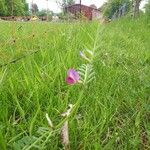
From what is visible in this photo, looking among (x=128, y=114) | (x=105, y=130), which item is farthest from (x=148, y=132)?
(x=128, y=114)

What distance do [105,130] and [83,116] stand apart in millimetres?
96

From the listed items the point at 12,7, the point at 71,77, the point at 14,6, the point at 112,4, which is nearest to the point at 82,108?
the point at 71,77

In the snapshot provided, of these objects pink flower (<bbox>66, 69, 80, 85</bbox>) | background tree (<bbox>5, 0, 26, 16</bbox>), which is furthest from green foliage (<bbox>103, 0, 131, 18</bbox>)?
background tree (<bbox>5, 0, 26, 16</bbox>)

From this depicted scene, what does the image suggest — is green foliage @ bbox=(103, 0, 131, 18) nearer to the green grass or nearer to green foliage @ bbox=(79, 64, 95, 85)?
the green grass

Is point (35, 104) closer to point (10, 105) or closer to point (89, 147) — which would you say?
point (10, 105)

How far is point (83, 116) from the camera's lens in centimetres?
130

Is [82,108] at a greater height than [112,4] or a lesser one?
greater

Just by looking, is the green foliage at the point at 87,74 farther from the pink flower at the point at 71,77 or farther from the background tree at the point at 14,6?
the background tree at the point at 14,6

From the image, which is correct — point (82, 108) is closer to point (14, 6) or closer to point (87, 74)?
point (87, 74)

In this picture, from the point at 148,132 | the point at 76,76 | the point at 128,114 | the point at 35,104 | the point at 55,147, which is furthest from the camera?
the point at 128,114

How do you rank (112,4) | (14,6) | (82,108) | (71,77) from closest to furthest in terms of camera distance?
1. (71,77)
2. (82,108)
3. (14,6)
4. (112,4)

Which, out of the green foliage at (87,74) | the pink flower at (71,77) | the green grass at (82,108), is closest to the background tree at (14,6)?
the green grass at (82,108)

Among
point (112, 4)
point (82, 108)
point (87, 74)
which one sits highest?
point (87, 74)

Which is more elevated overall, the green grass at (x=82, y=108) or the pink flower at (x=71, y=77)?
the pink flower at (x=71, y=77)
